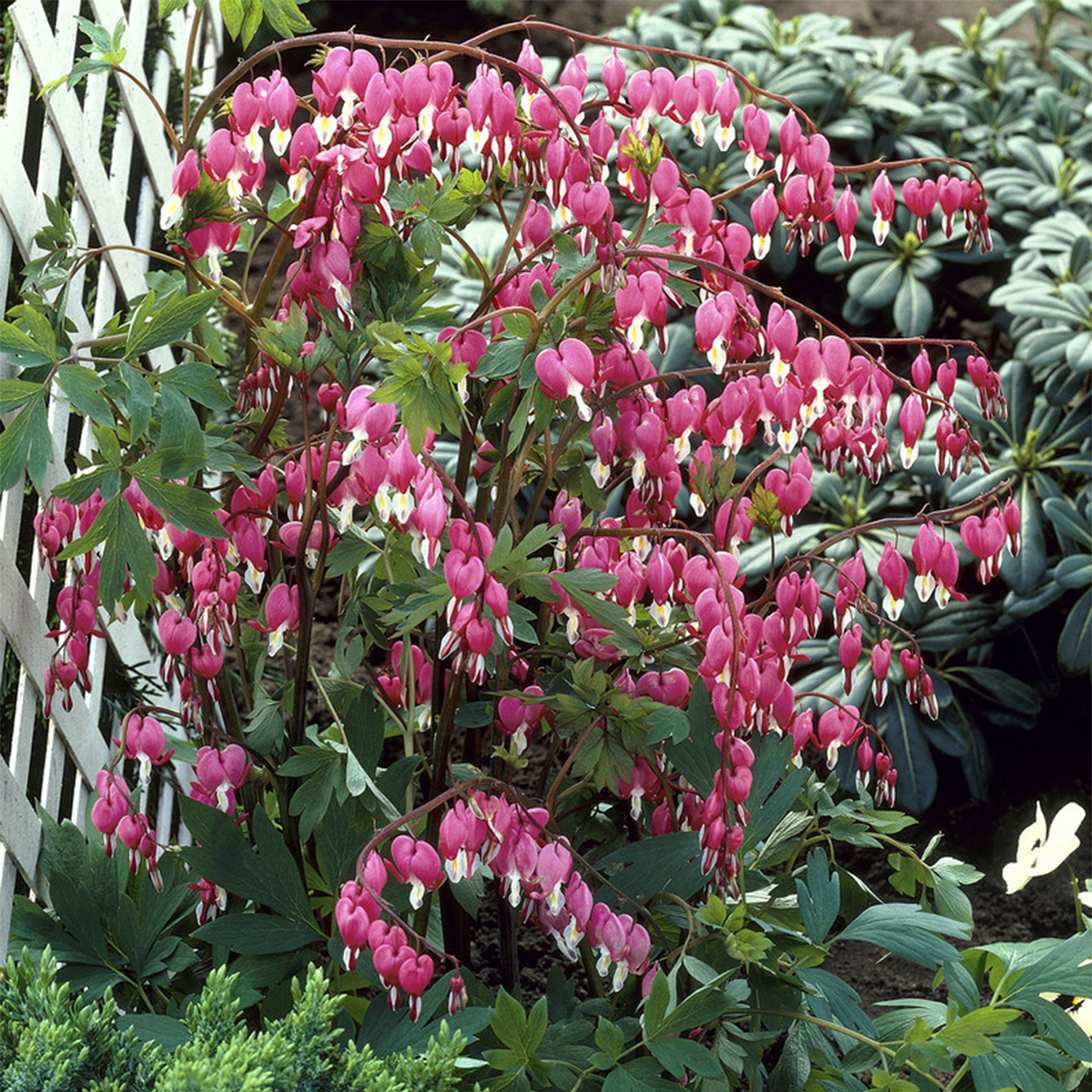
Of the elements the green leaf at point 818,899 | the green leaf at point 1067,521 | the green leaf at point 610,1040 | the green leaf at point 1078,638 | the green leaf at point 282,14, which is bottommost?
the green leaf at point 1078,638

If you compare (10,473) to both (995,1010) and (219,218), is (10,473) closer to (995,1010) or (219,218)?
(219,218)

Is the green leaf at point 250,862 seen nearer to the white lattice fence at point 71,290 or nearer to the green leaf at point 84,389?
the white lattice fence at point 71,290

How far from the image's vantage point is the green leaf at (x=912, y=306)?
312 cm

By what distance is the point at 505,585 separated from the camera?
4.42ft

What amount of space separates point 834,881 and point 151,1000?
867 mm

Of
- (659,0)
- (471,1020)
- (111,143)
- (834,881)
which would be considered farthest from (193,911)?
(659,0)

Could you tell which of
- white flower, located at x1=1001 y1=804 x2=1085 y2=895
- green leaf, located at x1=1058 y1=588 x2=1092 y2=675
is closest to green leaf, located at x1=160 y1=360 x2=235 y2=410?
white flower, located at x1=1001 y1=804 x2=1085 y2=895

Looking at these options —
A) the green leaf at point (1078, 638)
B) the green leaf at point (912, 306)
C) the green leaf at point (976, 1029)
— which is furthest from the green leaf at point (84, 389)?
the green leaf at point (912, 306)

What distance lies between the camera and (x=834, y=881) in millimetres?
1472

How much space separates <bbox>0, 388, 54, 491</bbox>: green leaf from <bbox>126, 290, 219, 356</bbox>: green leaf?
0.12 m

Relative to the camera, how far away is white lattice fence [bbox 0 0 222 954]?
166 cm

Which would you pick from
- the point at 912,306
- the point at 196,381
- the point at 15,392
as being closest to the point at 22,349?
the point at 15,392

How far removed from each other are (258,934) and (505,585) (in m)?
0.53

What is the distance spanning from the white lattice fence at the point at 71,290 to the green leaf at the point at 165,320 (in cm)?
22
